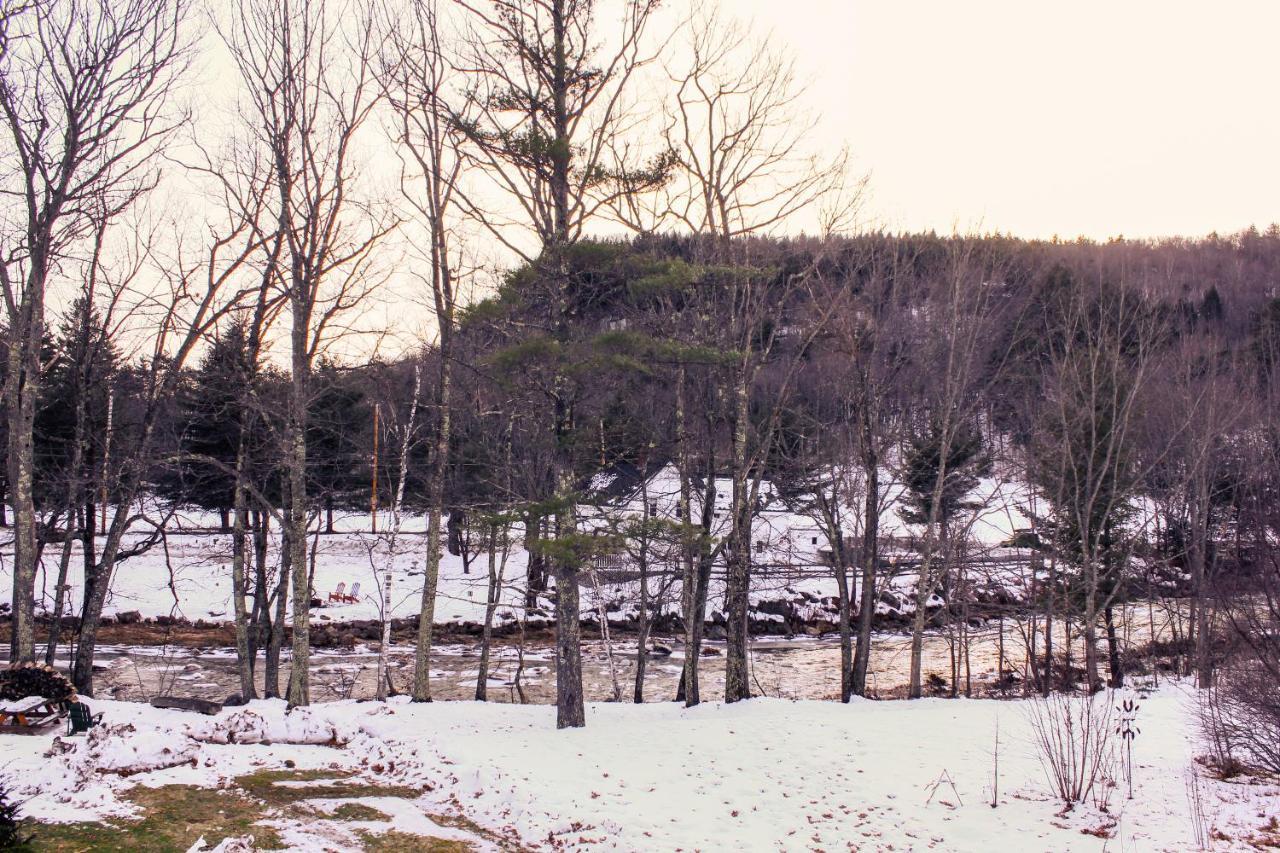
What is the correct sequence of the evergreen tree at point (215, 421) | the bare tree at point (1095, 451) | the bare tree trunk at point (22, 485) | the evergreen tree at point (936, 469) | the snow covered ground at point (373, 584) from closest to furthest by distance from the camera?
1. the bare tree trunk at point (22, 485)
2. the evergreen tree at point (215, 421)
3. the bare tree at point (1095, 451)
4. the evergreen tree at point (936, 469)
5. the snow covered ground at point (373, 584)

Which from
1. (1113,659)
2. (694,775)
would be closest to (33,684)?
(694,775)

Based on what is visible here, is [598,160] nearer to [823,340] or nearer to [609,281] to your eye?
[609,281]

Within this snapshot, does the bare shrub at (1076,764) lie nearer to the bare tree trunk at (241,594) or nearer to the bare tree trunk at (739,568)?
the bare tree trunk at (739,568)

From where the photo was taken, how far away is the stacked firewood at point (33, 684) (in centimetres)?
1046

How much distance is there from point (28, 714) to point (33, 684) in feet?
1.66

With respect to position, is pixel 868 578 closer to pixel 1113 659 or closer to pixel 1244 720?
pixel 1113 659

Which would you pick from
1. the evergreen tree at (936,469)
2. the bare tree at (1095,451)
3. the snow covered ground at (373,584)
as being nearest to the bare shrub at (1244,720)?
the evergreen tree at (936,469)

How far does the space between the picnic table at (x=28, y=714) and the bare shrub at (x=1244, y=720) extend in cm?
1393

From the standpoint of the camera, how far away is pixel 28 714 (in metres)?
10.1

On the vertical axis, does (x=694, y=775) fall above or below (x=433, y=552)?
below

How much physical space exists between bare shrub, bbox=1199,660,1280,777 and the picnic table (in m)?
→ 13.9

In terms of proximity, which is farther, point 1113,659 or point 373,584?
point 373,584

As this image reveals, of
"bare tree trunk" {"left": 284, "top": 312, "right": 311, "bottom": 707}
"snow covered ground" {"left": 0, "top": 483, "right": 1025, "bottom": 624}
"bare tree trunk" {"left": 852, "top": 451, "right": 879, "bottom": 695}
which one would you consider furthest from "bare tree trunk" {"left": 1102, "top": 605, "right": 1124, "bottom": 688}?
"bare tree trunk" {"left": 284, "top": 312, "right": 311, "bottom": 707}

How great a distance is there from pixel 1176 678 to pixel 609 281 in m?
15.6
